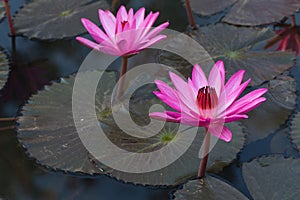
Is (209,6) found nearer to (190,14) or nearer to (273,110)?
(190,14)

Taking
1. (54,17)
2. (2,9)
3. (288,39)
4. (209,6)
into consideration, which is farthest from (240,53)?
(2,9)

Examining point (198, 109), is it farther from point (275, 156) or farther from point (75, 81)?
point (75, 81)

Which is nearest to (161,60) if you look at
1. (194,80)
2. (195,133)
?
(195,133)

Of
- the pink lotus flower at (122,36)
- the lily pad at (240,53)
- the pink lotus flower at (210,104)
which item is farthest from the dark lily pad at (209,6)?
the pink lotus flower at (210,104)

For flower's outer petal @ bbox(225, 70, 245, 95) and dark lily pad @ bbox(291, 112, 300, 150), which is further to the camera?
dark lily pad @ bbox(291, 112, 300, 150)

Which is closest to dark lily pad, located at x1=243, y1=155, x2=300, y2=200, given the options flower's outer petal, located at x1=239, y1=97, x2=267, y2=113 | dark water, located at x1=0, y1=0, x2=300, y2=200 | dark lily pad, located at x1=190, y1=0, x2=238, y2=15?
dark water, located at x1=0, y1=0, x2=300, y2=200

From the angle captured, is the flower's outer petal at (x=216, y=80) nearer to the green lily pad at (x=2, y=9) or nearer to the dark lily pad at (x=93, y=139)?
the dark lily pad at (x=93, y=139)

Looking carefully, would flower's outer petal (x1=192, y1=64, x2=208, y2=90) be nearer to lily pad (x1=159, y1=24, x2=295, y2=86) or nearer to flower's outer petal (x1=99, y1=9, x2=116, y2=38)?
flower's outer petal (x1=99, y1=9, x2=116, y2=38)
